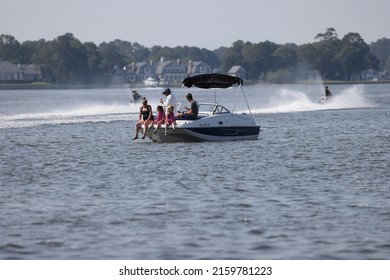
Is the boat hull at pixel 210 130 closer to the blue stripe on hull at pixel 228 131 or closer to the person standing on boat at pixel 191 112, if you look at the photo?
the blue stripe on hull at pixel 228 131

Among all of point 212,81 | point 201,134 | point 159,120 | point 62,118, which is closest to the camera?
point 159,120

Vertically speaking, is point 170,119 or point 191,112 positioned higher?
point 191,112

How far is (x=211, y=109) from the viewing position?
3784 centimetres

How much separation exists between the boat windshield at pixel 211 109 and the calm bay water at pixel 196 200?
1488 millimetres

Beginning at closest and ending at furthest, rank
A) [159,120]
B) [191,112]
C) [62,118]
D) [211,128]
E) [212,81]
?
[159,120] → [191,112] → [211,128] → [212,81] → [62,118]

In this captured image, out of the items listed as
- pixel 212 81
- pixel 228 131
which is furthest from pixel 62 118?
pixel 228 131

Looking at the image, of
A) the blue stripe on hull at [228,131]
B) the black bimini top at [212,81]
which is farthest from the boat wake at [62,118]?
the blue stripe on hull at [228,131]

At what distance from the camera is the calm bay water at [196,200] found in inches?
663

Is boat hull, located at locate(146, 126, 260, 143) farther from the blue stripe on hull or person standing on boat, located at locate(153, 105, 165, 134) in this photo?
person standing on boat, located at locate(153, 105, 165, 134)

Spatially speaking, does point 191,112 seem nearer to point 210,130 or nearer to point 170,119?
point 170,119

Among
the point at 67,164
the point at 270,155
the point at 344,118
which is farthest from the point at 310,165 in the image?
the point at 344,118

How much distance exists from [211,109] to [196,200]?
1619 centimetres
